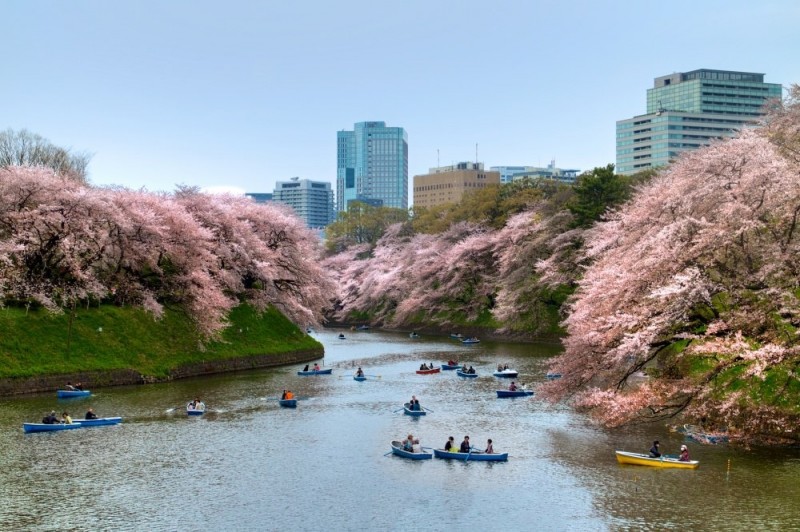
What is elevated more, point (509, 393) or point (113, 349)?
point (113, 349)

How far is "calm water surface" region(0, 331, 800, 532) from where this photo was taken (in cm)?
2819

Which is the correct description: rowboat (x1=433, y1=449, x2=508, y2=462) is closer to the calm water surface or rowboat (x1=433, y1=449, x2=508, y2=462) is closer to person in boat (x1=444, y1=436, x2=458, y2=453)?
person in boat (x1=444, y1=436, x2=458, y2=453)

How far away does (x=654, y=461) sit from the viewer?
1330 inches

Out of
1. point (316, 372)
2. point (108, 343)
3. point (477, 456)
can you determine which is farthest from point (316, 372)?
point (477, 456)

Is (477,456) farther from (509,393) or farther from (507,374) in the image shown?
(507,374)

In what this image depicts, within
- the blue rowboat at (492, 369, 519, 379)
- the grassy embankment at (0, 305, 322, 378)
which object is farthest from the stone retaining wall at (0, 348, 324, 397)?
the blue rowboat at (492, 369, 519, 379)

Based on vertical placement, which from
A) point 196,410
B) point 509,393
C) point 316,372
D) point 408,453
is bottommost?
point 408,453

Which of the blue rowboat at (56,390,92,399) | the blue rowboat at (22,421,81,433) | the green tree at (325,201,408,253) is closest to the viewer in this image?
the blue rowboat at (22,421,81,433)

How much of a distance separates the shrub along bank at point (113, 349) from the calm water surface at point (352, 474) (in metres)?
2.89

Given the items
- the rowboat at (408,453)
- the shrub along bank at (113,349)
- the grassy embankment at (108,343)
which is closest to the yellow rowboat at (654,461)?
the rowboat at (408,453)

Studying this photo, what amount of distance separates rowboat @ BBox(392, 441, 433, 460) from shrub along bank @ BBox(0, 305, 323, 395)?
2594cm

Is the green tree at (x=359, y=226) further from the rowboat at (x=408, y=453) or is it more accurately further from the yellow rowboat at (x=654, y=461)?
the yellow rowboat at (x=654, y=461)

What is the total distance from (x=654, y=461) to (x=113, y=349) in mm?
38849

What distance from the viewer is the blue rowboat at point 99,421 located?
42.4 meters
